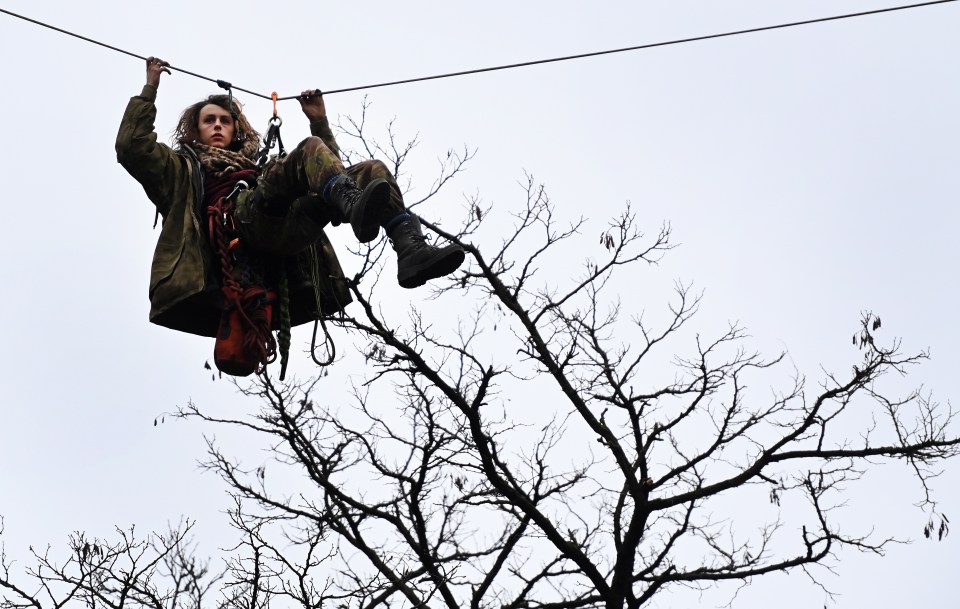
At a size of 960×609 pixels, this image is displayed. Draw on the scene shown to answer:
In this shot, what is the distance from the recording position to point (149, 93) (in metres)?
6.82

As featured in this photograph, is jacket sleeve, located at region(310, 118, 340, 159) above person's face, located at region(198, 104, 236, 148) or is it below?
below

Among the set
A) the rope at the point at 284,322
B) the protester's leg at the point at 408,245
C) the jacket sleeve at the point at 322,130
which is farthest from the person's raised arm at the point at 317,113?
the protester's leg at the point at 408,245

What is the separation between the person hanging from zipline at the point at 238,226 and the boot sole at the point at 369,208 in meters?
0.22

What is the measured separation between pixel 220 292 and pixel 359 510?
2.71m

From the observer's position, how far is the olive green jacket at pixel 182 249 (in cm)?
677

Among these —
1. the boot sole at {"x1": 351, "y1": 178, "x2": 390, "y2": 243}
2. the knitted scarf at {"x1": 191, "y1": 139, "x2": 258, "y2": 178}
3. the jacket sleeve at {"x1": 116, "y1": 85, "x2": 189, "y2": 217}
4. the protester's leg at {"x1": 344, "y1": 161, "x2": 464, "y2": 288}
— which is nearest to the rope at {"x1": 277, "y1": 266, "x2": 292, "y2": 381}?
the knitted scarf at {"x1": 191, "y1": 139, "x2": 258, "y2": 178}

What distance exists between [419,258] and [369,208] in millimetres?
301

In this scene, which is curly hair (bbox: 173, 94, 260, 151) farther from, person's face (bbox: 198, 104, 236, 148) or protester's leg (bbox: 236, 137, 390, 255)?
protester's leg (bbox: 236, 137, 390, 255)

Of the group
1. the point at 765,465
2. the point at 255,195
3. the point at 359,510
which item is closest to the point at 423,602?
the point at 359,510

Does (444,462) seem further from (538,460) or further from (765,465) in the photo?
(765,465)

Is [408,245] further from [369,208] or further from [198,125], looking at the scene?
[198,125]

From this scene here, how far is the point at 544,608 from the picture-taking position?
924 cm

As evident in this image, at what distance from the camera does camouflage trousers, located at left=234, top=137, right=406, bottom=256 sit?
627 centimetres

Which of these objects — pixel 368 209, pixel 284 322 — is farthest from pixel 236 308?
pixel 368 209
